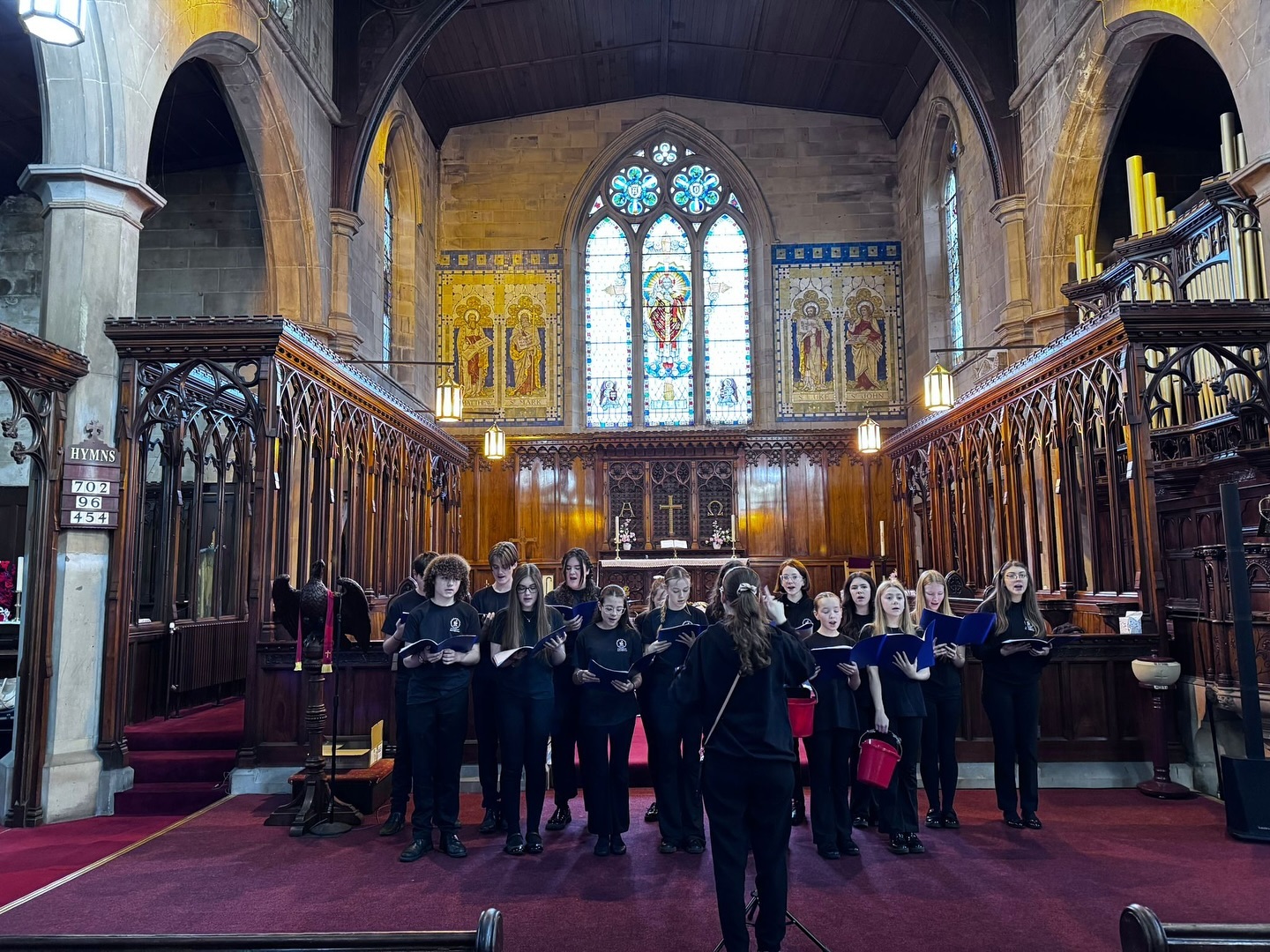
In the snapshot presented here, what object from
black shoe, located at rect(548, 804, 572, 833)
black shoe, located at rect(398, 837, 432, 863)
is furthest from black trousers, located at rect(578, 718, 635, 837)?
black shoe, located at rect(398, 837, 432, 863)

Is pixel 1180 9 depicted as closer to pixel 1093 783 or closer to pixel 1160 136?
pixel 1160 136

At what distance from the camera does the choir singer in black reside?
3195 mm

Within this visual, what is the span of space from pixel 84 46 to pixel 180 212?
6121 mm

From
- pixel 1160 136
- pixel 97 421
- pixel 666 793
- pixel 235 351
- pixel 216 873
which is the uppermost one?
pixel 1160 136

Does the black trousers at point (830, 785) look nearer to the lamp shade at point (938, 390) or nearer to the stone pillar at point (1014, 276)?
the lamp shade at point (938, 390)

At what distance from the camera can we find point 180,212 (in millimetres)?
12094

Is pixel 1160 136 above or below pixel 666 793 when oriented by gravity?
above

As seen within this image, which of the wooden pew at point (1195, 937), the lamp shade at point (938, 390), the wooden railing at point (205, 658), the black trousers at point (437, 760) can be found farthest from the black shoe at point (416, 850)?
the lamp shade at point (938, 390)

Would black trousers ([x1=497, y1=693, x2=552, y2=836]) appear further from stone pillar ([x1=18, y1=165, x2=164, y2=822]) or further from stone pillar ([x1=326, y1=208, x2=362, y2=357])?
stone pillar ([x1=326, y1=208, x2=362, y2=357])

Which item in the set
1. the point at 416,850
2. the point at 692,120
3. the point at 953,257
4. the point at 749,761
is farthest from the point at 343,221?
the point at 749,761

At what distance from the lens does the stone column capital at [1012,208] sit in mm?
11008

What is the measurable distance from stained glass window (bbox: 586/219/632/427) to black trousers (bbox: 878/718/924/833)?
1109cm

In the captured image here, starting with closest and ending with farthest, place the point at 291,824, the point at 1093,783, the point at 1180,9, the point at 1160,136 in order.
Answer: the point at 291,824
the point at 1093,783
the point at 1180,9
the point at 1160,136

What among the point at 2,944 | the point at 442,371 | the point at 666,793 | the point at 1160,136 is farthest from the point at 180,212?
the point at 1160,136
